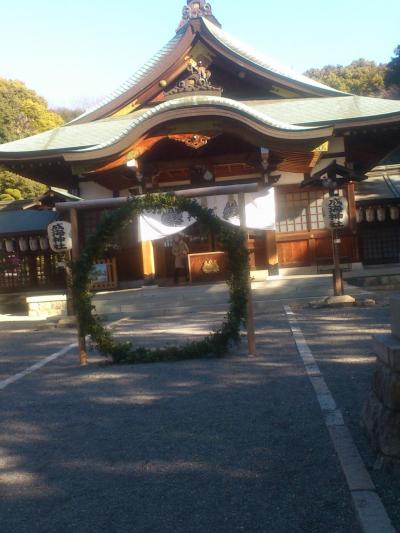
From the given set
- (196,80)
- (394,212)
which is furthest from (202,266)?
(394,212)

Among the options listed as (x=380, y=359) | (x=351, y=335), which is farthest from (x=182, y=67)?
(x=380, y=359)

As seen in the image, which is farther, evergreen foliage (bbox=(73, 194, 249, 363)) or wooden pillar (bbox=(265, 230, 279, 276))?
wooden pillar (bbox=(265, 230, 279, 276))

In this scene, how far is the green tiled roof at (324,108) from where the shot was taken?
1271 cm

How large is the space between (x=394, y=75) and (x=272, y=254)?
962 inches

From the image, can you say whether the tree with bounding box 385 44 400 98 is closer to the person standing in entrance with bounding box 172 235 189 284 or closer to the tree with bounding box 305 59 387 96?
the tree with bounding box 305 59 387 96

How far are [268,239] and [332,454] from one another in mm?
10706

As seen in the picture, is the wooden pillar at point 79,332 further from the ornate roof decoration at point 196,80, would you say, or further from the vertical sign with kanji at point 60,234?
the ornate roof decoration at point 196,80

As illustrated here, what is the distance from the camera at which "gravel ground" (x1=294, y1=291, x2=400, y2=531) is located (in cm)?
292

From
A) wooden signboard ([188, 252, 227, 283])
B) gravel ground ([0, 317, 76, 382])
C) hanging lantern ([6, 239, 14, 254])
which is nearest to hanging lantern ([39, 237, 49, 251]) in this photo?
hanging lantern ([6, 239, 14, 254])

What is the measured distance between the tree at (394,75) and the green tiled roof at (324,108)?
2090 cm

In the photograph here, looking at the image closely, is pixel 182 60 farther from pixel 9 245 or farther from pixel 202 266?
pixel 9 245

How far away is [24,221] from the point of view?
54.2 ft

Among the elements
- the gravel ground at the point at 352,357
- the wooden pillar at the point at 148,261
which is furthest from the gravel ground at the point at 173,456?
the wooden pillar at the point at 148,261

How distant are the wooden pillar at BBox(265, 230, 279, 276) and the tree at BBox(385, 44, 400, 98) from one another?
920 inches
